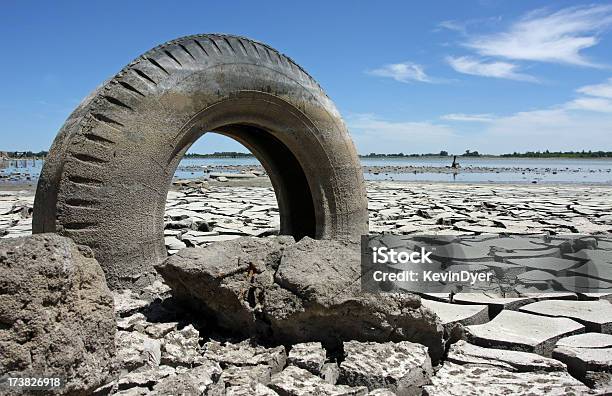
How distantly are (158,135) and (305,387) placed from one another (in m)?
1.29

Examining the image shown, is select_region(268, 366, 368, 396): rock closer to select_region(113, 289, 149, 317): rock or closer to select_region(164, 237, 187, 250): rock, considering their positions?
select_region(113, 289, 149, 317): rock

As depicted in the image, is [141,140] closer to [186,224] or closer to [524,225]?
[186,224]

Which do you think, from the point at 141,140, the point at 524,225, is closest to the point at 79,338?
the point at 141,140

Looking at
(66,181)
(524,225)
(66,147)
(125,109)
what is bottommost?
(524,225)

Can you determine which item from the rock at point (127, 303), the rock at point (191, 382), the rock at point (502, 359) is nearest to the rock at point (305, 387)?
the rock at point (191, 382)

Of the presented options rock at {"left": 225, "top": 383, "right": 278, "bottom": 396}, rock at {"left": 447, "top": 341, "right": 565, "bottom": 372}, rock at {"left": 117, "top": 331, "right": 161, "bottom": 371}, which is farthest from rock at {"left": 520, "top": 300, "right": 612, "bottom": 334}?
rock at {"left": 117, "top": 331, "right": 161, "bottom": 371}

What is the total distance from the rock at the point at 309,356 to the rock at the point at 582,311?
1.38m

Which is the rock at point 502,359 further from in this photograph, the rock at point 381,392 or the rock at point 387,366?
the rock at point 381,392

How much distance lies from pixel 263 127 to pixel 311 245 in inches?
36.7

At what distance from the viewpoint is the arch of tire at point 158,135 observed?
7.28ft

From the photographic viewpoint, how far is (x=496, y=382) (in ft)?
6.15

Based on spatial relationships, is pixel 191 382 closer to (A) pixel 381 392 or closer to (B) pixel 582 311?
(A) pixel 381 392

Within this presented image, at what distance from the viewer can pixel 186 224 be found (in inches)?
217

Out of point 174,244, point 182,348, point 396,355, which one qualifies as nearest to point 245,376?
point 182,348
